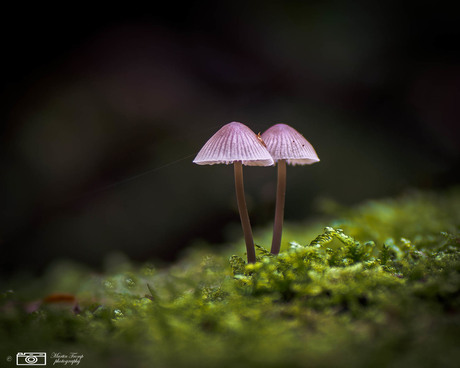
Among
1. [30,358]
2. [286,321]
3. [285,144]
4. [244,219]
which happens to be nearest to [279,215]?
[244,219]

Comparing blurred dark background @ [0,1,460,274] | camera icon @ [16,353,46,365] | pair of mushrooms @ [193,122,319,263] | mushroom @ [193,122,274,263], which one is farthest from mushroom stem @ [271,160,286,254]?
blurred dark background @ [0,1,460,274]

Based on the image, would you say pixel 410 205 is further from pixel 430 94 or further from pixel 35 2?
pixel 35 2

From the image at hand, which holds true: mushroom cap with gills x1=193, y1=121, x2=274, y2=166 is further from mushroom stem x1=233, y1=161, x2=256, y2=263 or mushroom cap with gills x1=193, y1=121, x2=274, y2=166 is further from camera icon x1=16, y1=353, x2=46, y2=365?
camera icon x1=16, y1=353, x2=46, y2=365

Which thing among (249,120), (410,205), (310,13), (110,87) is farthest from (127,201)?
(310,13)

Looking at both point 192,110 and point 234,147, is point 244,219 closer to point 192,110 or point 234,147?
point 234,147

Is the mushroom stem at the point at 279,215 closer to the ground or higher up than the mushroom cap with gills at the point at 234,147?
closer to the ground

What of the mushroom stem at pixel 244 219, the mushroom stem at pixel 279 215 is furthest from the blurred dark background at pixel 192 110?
the mushroom stem at pixel 244 219

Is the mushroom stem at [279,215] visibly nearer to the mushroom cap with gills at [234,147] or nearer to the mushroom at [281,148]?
the mushroom at [281,148]
